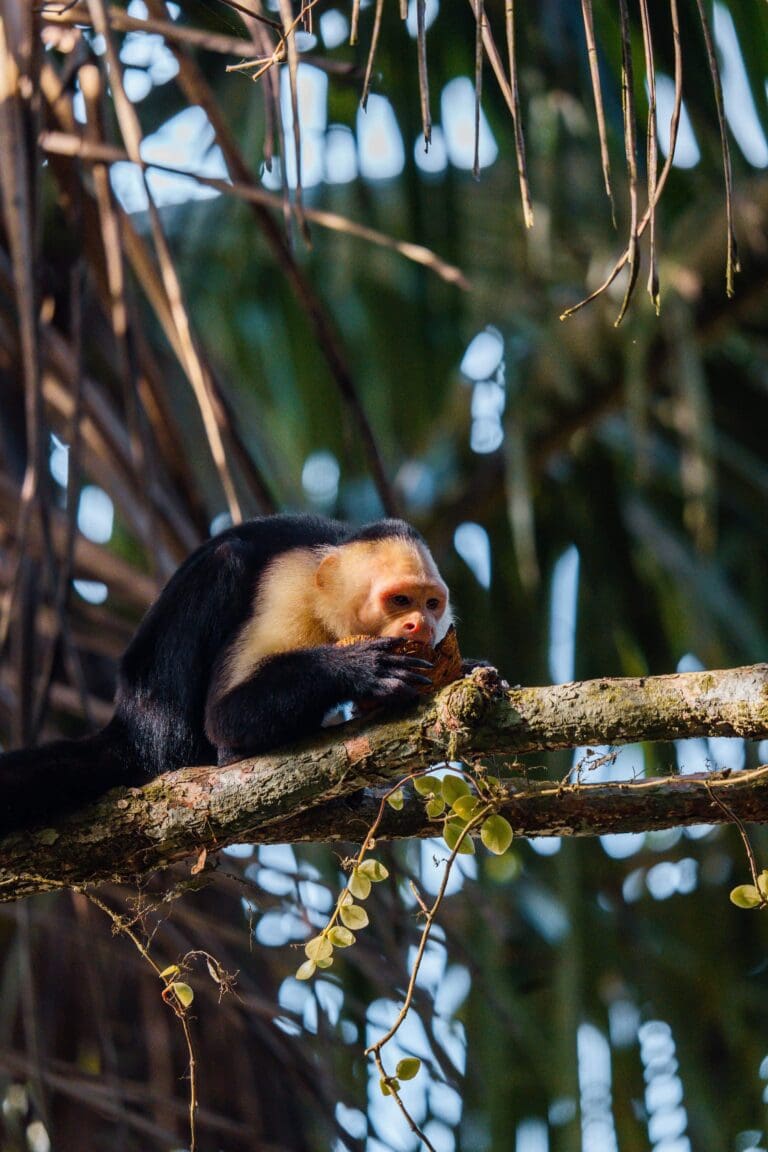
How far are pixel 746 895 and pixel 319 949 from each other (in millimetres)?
546

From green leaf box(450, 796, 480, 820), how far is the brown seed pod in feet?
1.17

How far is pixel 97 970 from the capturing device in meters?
2.93

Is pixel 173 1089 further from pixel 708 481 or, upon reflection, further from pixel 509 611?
pixel 708 481

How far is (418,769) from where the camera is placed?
1.87 metres

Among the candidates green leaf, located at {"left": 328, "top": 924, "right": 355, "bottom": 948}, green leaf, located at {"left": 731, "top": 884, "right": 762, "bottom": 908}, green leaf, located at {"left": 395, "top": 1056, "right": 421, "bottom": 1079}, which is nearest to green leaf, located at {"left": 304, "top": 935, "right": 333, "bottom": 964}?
green leaf, located at {"left": 328, "top": 924, "right": 355, "bottom": 948}

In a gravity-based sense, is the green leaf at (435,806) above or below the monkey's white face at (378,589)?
below

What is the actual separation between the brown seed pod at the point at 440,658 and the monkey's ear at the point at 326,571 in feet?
1.63

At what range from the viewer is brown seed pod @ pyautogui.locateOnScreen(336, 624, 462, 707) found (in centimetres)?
214

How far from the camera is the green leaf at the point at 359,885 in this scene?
179 centimetres

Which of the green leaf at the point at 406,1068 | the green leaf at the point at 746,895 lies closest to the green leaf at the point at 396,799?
the green leaf at the point at 406,1068

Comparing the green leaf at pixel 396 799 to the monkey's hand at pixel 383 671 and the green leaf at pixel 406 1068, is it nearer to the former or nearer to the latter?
the monkey's hand at pixel 383 671

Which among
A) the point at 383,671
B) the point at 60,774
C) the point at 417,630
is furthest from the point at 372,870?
the point at 60,774

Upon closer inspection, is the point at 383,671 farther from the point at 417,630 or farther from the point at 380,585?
the point at 380,585

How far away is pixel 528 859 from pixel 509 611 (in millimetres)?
906
